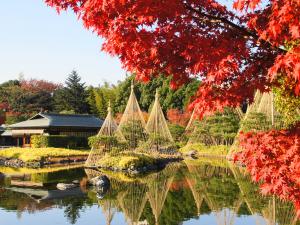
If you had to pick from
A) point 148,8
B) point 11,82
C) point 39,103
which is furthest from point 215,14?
point 11,82

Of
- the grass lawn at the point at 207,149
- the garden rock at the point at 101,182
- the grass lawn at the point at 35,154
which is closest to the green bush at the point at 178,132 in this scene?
the grass lawn at the point at 207,149

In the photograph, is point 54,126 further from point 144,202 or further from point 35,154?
point 144,202

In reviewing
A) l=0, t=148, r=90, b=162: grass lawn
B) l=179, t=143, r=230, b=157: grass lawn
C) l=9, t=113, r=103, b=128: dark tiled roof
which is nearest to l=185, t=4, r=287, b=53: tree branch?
l=0, t=148, r=90, b=162: grass lawn

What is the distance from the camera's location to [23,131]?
33188 mm

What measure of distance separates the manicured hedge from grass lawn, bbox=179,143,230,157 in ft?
29.8

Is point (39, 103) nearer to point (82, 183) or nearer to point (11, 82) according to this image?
point (11, 82)

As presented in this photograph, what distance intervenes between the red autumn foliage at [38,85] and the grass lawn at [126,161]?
1147 inches

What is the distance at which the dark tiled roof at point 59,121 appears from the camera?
31984 millimetres

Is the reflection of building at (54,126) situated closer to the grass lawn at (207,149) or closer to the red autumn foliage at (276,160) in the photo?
the grass lawn at (207,149)

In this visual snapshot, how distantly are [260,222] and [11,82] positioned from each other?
4760cm

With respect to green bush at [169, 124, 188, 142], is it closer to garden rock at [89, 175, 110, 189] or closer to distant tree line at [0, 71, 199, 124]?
distant tree line at [0, 71, 199, 124]

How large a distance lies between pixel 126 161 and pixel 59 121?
1368cm

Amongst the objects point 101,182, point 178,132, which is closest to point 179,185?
point 101,182

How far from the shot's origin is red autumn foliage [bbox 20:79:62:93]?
4834cm
